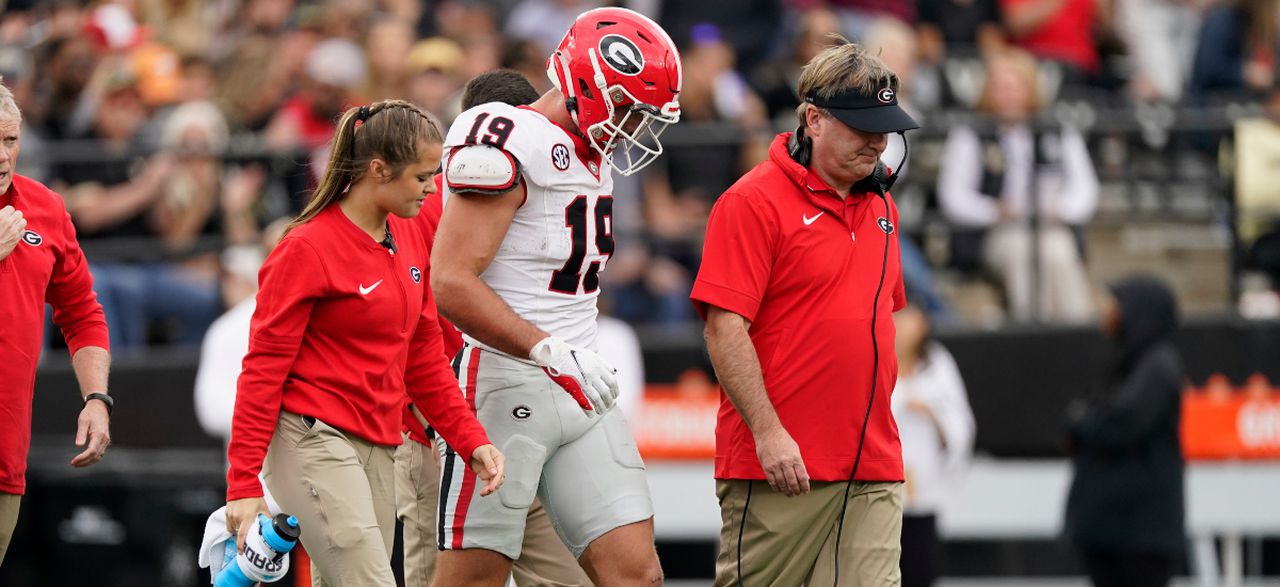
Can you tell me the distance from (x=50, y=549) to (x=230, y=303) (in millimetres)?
1767

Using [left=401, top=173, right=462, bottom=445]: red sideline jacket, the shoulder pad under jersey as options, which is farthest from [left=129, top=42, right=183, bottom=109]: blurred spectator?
the shoulder pad under jersey

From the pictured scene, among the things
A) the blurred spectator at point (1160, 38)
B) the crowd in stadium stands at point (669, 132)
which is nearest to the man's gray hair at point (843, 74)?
the crowd in stadium stands at point (669, 132)

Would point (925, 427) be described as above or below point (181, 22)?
below

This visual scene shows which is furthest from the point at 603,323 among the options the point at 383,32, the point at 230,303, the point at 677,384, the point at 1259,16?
the point at 1259,16

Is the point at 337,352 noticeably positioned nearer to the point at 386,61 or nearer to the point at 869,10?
the point at 386,61

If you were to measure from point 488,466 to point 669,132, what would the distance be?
20.8ft

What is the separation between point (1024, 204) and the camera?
11.5 meters

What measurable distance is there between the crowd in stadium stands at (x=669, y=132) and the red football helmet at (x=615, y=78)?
4390 mm

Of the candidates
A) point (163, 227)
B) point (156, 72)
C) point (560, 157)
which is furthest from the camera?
point (156, 72)

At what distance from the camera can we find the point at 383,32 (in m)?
12.6

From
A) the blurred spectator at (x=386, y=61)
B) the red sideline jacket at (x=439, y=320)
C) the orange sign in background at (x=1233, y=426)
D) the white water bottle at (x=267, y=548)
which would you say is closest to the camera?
the white water bottle at (x=267, y=548)

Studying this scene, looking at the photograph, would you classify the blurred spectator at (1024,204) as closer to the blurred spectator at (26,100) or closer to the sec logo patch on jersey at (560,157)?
the blurred spectator at (26,100)

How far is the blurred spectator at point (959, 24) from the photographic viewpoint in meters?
13.8

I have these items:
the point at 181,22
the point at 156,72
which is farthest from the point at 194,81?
the point at 181,22
